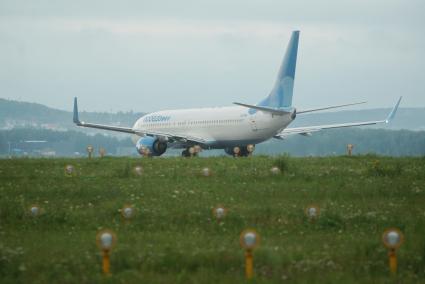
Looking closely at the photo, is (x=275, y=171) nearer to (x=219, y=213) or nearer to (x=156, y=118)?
(x=219, y=213)

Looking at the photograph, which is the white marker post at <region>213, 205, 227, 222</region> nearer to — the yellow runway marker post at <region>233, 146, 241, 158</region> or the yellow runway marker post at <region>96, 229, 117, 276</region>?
the yellow runway marker post at <region>96, 229, 117, 276</region>

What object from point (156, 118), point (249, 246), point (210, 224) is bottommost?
point (210, 224)

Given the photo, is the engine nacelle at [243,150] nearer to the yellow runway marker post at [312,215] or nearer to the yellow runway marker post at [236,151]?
the yellow runway marker post at [236,151]

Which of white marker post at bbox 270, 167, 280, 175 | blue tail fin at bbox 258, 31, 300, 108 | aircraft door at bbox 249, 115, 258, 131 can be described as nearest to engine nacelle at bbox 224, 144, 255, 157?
aircraft door at bbox 249, 115, 258, 131

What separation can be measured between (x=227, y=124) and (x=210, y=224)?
40410 millimetres

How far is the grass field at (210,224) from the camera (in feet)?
52.0

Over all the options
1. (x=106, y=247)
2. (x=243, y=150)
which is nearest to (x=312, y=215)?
(x=106, y=247)

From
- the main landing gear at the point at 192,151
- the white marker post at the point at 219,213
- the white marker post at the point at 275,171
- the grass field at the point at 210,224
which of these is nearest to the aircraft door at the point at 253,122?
the main landing gear at the point at 192,151

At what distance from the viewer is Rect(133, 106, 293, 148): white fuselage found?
5791cm

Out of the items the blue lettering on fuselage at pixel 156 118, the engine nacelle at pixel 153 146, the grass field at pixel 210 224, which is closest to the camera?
the grass field at pixel 210 224

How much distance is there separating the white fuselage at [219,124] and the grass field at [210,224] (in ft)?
83.0

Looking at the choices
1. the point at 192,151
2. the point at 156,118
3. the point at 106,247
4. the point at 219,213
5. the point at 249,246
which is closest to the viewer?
the point at 249,246

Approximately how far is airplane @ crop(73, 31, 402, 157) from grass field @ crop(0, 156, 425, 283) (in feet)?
80.5

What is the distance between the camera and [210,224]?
20141 millimetres
